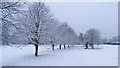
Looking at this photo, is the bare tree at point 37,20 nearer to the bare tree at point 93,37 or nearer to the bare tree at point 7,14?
the bare tree at point 7,14

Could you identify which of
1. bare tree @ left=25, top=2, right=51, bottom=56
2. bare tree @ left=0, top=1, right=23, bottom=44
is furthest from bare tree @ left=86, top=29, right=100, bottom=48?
bare tree @ left=0, top=1, right=23, bottom=44

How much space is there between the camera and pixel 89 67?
46.3 ft

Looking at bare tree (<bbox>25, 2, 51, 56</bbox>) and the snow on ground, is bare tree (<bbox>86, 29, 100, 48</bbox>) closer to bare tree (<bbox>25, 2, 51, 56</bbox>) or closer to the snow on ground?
the snow on ground

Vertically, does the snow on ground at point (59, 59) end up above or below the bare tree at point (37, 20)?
below

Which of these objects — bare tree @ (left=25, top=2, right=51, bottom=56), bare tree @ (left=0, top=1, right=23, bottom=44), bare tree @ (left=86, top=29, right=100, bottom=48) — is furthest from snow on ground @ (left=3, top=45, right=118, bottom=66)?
bare tree @ (left=86, top=29, right=100, bottom=48)

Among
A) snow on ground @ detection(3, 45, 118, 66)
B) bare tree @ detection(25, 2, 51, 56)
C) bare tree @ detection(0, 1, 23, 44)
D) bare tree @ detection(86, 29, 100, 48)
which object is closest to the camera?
bare tree @ detection(0, 1, 23, 44)

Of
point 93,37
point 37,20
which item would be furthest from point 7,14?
point 93,37

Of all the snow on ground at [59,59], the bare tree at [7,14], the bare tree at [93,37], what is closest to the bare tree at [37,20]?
the snow on ground at [59,59]

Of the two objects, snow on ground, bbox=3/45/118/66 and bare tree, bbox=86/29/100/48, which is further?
bare tree, bbox=86/29/100/48

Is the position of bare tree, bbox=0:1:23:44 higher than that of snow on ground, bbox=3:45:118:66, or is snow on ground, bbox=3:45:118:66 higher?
bare tree, bbox=0:1:23:44

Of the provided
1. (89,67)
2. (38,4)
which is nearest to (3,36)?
(89,67)

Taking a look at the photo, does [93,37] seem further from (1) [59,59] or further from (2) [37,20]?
(1) [59,59]

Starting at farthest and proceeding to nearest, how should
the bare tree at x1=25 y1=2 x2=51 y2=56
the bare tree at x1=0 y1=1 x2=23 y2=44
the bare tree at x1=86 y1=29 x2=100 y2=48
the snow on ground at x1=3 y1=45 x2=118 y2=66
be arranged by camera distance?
the bare tree at x1=86 y1=29 x2=100 y2=48, the bare tree at x1=25 y1=2 x2=51 y2=56, the snow on ground at x1=3 y1=45 x2=118 y2=66, the bare tree at x1=0 y1=1 x2=23 y2=44

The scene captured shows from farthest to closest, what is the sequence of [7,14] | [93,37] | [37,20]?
[93,37] < [37,20] < [7,14]
